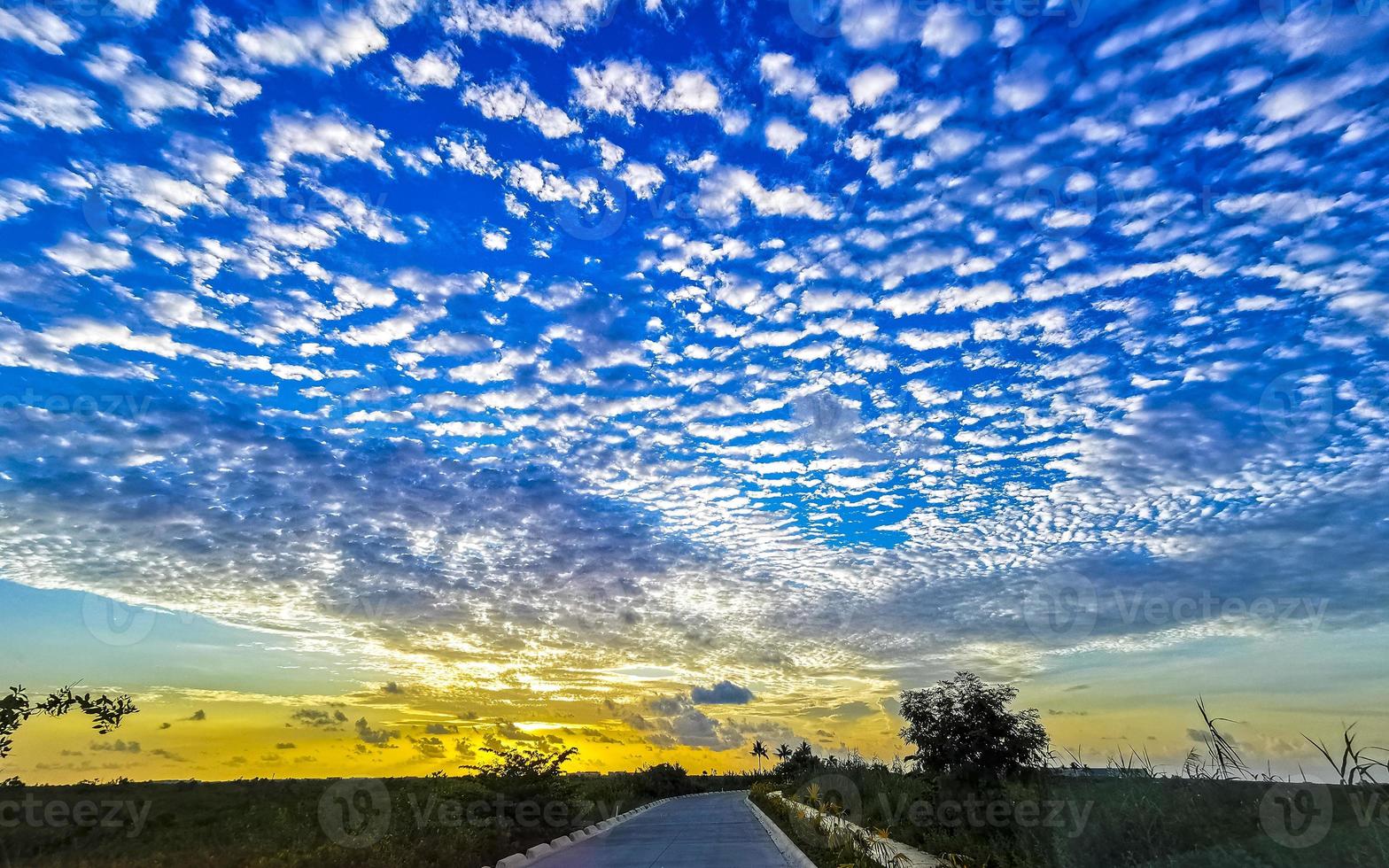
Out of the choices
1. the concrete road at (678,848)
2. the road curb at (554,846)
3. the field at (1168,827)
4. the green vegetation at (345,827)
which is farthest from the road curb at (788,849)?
the green vegetation at (345,827)

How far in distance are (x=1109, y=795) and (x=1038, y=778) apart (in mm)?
6857

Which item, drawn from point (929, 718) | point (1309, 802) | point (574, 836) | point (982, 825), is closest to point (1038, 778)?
point (982, 825)

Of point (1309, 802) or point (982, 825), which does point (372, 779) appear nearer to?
point (982, 825)

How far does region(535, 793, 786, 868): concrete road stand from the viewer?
16672 mm

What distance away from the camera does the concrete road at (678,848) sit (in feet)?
54.7

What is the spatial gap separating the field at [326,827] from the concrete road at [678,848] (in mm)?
1966

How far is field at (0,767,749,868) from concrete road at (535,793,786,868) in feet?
6.45

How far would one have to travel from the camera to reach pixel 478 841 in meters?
18.7

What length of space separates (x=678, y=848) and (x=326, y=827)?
10.5 meters

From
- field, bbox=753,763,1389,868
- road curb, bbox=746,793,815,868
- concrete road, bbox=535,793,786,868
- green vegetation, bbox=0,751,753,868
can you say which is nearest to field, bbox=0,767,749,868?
green vegetation, bbox=0,751,753,868

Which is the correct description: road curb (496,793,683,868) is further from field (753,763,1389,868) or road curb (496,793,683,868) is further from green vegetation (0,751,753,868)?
field (753,763,1389,868)

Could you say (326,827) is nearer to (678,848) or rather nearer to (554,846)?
(554,846)

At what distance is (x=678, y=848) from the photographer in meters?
20.5

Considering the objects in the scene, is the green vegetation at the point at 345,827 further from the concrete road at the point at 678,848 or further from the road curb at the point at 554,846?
the concrete road at the point at 678,848
